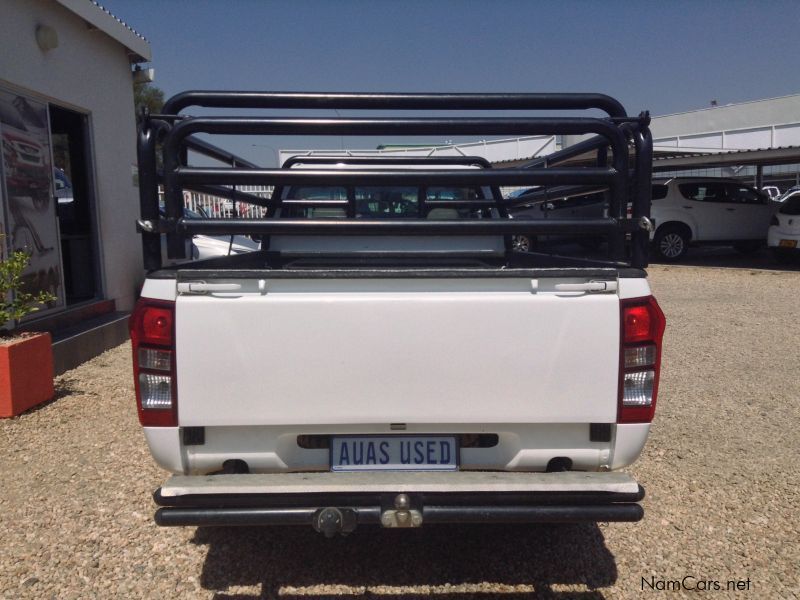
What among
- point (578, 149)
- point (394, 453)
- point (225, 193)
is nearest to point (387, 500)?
point (394, 453)

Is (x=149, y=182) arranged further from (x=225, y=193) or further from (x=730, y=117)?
(x=730, y=117)

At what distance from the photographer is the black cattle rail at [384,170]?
8.48 ft

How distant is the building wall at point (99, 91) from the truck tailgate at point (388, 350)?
5314 millimetres

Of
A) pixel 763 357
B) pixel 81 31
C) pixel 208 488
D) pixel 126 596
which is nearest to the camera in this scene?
pixel 208 488

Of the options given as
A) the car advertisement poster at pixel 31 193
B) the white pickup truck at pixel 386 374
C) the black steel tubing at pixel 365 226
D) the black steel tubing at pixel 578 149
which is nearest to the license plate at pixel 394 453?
the white pickup truck at pixel 386 374

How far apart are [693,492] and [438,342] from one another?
2323 millimetres

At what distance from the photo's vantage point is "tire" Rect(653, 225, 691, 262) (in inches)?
647

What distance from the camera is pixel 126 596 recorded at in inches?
113

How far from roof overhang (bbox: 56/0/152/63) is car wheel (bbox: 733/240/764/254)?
1452 cm

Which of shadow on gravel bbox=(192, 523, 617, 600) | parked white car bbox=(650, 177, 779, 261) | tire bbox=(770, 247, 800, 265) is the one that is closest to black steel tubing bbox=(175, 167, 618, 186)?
shadow on gravel bbox=(192, 523, 617, 600)

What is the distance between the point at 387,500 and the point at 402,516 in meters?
0.08

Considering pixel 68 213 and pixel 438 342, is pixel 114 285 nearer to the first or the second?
pixel 68 213

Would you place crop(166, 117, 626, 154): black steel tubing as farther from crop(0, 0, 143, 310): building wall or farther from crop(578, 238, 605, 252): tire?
crop(578, 238, 605, 252): tire

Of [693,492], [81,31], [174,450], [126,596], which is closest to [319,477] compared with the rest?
[174,450]
